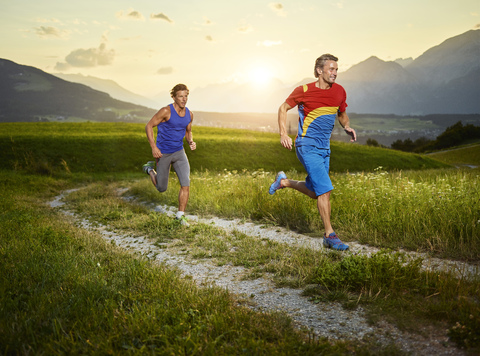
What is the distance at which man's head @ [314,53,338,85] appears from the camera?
19.5ft

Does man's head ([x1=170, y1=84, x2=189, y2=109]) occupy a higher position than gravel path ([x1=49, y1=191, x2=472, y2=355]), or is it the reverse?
man's head ([x1=170, y1=84, x2=189, y2=109])

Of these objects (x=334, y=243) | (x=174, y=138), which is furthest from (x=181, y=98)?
(x=334, y=243)

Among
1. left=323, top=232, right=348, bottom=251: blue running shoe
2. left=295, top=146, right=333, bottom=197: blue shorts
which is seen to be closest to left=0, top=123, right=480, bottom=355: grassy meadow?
left=323, top=232, right=348, bottom=251: blue running shoe

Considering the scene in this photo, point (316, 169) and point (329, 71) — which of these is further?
point (316, 169)

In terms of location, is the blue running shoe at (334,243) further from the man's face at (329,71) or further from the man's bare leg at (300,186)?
the man's face at (329,71)

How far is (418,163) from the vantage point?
34.5 metres

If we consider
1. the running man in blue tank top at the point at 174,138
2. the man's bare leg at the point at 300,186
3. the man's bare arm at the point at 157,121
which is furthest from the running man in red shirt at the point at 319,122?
the man's bare arm at the point at 157,121

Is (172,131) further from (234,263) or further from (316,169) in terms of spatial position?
(234,263)

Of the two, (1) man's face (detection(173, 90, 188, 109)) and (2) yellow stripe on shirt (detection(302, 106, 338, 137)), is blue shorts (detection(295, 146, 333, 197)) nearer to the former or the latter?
(2) yellow stripe on shirt (detection(302, 106, 338, 137))

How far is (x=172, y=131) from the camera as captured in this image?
8.40m

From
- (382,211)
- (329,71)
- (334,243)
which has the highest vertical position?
(329,71)

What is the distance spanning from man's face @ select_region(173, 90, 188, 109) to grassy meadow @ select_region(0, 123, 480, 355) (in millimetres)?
2627

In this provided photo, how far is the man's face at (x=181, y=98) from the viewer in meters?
8.00

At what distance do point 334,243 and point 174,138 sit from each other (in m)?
4.49
